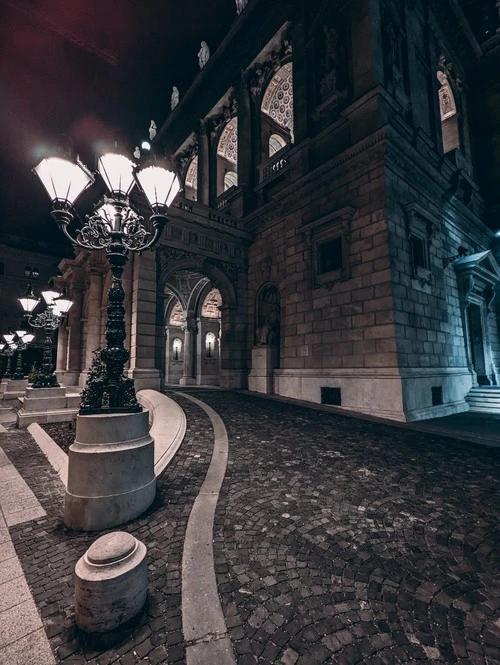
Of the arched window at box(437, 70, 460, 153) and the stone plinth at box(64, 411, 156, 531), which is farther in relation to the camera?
the arched window at box(437, 70, 460, 153)

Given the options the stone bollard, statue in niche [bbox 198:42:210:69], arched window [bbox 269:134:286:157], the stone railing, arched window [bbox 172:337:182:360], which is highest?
statue in niche [bbox 198:42:210:69]

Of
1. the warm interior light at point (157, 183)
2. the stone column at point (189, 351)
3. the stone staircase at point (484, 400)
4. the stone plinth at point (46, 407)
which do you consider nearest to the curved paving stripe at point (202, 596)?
the warm interior light at point (157, 183)

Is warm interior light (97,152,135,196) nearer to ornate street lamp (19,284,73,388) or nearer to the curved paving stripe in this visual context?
the curved paving stripe

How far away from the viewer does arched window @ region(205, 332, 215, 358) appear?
2214cm

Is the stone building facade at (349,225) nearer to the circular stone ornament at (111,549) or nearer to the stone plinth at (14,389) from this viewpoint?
the stone plinth at (14,389)

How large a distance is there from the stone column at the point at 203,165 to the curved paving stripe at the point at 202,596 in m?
21.1

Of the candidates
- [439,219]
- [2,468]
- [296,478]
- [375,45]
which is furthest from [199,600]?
[375,45]

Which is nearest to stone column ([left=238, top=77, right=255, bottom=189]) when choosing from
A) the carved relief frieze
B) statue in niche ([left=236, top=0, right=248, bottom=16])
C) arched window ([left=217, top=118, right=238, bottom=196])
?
the carved relief frieze

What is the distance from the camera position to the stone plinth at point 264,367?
508 inches

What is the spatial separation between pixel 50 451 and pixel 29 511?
2790 mm

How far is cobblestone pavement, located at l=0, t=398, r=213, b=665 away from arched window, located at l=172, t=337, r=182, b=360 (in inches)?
842

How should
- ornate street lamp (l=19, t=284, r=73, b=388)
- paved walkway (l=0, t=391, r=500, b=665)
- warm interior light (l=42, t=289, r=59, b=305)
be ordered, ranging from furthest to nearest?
warm interior light (l=42, t=289, r=59, b=305) < ornate street lamp (l=19, t=284, r=73, b=388) < paved walkway (l=0, t=391, r=500, b=665)

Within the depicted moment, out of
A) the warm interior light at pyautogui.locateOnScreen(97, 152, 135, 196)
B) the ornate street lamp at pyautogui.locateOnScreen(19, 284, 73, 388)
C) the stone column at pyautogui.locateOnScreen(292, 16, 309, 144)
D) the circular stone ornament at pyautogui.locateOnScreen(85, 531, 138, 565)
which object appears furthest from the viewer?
the stone column at pyautogui.locateOnScreen(292, 16, 309, 144)

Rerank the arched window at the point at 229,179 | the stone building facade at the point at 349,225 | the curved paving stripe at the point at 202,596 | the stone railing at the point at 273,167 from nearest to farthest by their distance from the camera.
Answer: the curved paving stripe at the point at 202,596
the stone building facade at the point at 349,225
the stone railing at the point at 273,167
the arched window at the point at 229,179
